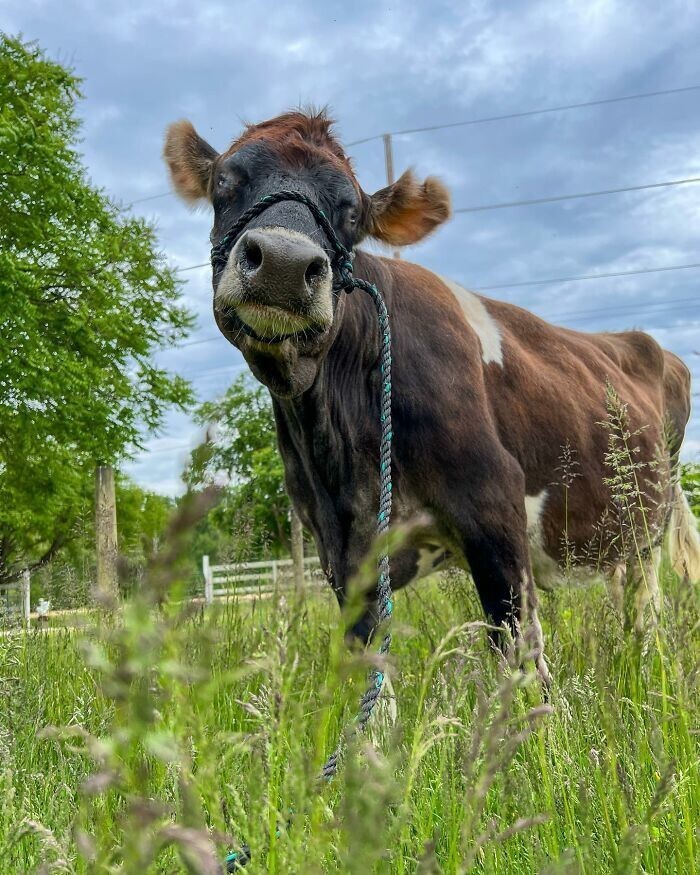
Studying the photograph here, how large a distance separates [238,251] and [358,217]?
921 millimetres

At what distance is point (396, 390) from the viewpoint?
3.57 m

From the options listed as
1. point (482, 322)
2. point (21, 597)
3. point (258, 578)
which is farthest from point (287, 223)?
point (21, 597)

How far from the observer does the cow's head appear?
266 cm

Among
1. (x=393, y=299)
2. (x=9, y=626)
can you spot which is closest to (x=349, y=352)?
(x=393, y=299)

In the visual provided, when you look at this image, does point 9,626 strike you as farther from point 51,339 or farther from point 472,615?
point 51,339

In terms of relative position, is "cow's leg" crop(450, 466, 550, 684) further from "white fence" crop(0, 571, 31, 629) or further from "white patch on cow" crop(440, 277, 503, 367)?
"white fence" crop(0, 571, 31, 629)

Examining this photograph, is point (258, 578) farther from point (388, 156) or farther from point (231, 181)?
point (388, 156)

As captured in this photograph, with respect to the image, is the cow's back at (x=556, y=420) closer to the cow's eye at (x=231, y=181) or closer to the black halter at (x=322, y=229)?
the black halter at (x=322, y=229)

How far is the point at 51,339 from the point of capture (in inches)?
651

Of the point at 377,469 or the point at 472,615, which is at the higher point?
the point at 377,469

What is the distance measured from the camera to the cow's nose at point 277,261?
2604mm

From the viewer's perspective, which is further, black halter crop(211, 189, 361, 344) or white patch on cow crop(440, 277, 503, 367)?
white patch on cow crop(440, 277, 503, 367)

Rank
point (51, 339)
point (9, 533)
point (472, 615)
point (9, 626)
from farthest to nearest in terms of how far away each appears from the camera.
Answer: point (9, 533)
point (51, 339)
point (472, 615)
point (9, 626)

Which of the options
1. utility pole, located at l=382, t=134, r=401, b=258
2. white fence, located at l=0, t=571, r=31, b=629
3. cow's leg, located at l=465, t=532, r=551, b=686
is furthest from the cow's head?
utility pole, located at l=382, t=134, r=401, b=258
